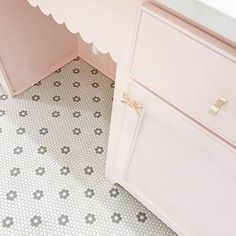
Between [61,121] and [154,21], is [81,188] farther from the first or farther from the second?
[154,21]

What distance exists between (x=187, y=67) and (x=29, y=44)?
35.8 inches

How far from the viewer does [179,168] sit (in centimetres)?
74

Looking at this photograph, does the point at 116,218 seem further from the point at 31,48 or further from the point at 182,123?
the point at 31,48

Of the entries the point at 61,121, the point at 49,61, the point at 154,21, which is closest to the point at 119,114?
the point at 154,21

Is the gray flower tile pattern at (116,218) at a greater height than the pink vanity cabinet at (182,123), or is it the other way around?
the pink vanity cabinet at (182,123)

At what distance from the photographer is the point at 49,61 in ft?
4.64

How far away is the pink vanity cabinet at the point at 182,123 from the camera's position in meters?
0.48

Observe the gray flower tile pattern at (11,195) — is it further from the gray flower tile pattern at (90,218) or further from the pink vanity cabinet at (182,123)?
the pink vanity cabinet at (182,123)

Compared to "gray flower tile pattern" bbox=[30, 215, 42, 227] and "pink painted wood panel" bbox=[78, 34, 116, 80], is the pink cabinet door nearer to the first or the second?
"gray flower tile pattern" bbox=[30, 215, 42, 227]

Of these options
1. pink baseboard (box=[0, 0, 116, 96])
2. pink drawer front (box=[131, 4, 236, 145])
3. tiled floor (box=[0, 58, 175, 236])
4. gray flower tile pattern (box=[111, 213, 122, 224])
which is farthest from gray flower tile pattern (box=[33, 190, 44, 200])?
pink drawer front (box=[131, 4, 236, 145])

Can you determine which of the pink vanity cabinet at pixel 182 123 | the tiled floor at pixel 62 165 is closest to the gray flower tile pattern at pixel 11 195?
the tiled floor at pixel 62 165

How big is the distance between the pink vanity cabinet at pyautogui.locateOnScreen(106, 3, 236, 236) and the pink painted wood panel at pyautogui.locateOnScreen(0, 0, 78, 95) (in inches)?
24.6

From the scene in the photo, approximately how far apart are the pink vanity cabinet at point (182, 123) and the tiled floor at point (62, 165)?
0.22 m

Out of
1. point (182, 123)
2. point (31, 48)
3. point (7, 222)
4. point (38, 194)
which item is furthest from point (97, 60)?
point (182, 123)
